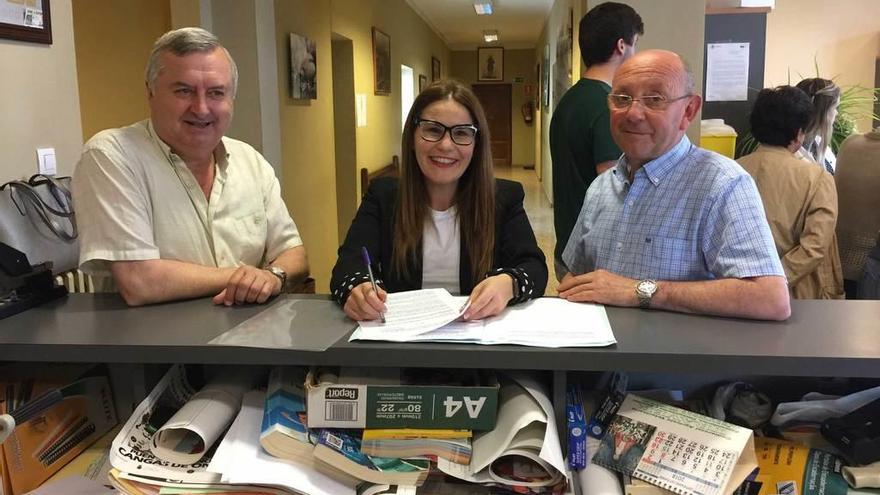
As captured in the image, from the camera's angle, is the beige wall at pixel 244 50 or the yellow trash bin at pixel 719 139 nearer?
the yellow trash bin at pixel 719 139

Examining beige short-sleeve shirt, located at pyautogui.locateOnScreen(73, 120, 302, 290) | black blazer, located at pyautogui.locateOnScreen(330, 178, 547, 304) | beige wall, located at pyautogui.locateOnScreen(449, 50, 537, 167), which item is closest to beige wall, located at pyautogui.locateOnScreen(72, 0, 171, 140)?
beige short-sleeve shirt, located at pyautogui.locateOnScreen(73, 120, 302, 290)

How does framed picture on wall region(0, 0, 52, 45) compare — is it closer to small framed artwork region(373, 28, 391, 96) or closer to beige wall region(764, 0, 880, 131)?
small framed artwork region(373, 28, 391, 96)

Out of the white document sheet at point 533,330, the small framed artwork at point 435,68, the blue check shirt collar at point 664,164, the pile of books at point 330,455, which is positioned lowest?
the pile of books at point 330,455

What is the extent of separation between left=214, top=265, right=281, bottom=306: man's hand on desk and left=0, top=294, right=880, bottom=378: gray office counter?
0.29ft

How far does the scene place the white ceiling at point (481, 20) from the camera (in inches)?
361

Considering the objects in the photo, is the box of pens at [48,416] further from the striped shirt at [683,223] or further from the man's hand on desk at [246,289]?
the striped shirt at [683,223]

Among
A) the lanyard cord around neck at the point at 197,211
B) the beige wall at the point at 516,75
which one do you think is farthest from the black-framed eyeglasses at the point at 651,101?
the beige wall at the point at 516,75

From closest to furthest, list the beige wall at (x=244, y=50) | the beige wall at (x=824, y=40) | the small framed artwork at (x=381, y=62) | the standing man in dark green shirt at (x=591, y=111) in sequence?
the standing man in dark green shirt at (x=591, y=111)
the beige wall at (x=244, y=50)
the beige wall at (x=824, y=40)
the small framed artwork at (x=381, y=62)

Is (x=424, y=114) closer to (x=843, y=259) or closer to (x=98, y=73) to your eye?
(x=843, y=259)

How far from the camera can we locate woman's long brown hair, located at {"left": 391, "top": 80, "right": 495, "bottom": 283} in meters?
1.61

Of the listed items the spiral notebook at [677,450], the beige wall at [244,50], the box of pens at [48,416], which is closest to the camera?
the spiral notebook at [677,450]

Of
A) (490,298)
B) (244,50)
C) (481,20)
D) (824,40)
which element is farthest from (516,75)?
(490,298)

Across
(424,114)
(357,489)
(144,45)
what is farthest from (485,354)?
(144,45)

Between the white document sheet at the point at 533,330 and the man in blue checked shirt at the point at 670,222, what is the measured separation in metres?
0.11
